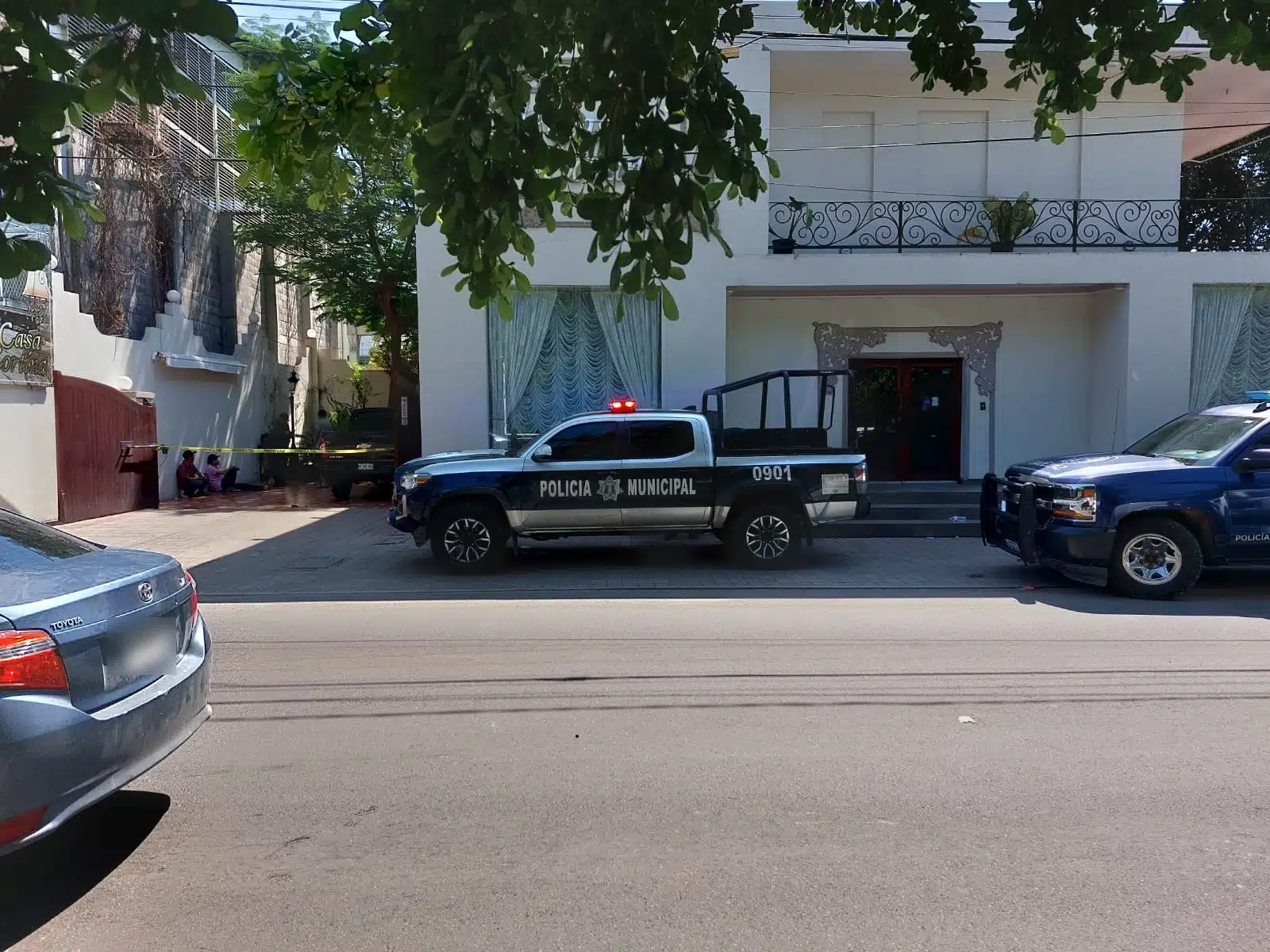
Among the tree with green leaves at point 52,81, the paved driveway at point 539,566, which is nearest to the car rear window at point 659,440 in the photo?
the paved driveway at point 539,566

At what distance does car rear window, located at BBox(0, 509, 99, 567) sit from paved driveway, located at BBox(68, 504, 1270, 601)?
17.4 feet

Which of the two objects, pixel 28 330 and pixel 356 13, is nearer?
pixel 356 13

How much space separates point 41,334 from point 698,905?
14.8 meters

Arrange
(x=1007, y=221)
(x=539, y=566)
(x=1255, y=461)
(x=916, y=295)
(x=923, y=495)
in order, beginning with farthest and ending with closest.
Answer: (x=916, y=295), (x=1007, y=221), (x=923, y=495), (x=539, y=566), (x=1255, y=461)

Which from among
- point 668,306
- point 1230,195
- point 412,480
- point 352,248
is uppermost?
point 1230,195

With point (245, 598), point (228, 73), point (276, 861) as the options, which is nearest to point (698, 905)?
point (276, 861)

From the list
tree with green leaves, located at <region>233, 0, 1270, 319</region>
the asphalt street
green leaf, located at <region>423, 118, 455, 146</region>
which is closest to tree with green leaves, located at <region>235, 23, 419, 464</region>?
the asphalt street

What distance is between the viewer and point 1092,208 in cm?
1659

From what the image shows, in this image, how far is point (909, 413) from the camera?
681 inches

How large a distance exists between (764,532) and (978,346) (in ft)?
24.0

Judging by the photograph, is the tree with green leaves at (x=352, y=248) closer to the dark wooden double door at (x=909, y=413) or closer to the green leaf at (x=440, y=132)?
the dark wooden double door at (x=909, y=413)

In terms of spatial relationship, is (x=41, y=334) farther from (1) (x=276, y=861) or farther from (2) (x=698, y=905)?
(2) (x=698, y=905)

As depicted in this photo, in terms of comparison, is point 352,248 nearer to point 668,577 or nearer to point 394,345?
point 394,345

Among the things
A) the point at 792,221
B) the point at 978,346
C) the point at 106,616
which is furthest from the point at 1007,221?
the point at 106,616
